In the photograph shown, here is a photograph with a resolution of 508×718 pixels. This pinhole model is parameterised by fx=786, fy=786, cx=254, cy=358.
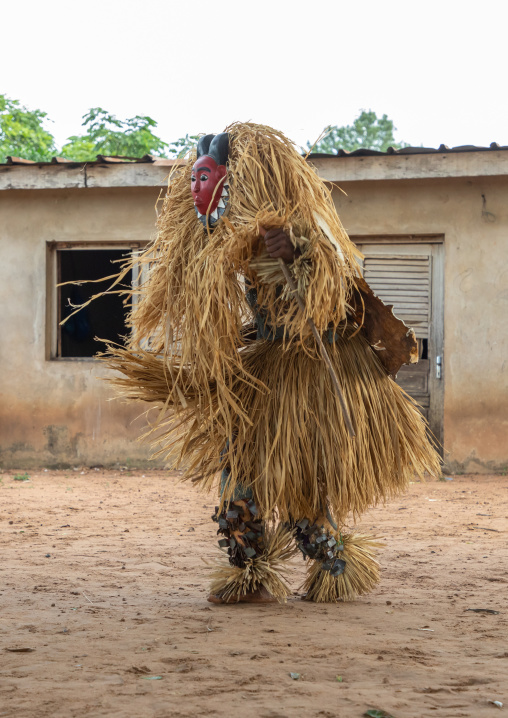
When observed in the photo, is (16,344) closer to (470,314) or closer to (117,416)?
(117,416)

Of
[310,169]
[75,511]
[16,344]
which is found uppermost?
[310,169]

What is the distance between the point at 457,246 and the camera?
7340 millimetres

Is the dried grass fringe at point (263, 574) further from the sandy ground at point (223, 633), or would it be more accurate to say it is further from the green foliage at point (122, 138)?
the green foliage at point (122, 138)

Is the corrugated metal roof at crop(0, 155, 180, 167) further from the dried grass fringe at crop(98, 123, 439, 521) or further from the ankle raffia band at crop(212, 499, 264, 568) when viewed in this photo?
the ankle raffia band at crop(212, 499, 264, 568)

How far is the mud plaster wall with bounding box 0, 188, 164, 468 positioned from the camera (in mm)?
7832

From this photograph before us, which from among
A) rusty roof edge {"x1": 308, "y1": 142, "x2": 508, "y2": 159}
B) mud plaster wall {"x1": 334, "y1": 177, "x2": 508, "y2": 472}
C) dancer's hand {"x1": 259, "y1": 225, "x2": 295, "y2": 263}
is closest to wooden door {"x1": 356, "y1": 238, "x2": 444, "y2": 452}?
mud plaster wall {"x1": 334, "y1": 177, "x2": 508, "y2": 472}

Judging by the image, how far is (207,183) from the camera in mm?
2986

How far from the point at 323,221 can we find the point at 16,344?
18.9ft

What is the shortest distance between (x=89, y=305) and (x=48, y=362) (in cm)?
308

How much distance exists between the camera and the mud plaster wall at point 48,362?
7.83 metres

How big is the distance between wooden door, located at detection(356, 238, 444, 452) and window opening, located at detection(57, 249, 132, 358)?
2715 millimetres

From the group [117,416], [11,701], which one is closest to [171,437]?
[11,701]

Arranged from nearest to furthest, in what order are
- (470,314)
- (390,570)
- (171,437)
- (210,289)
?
(210,289), (171,437), (390,570), (470,314)

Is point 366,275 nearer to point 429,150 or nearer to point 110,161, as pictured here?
point 429,150
